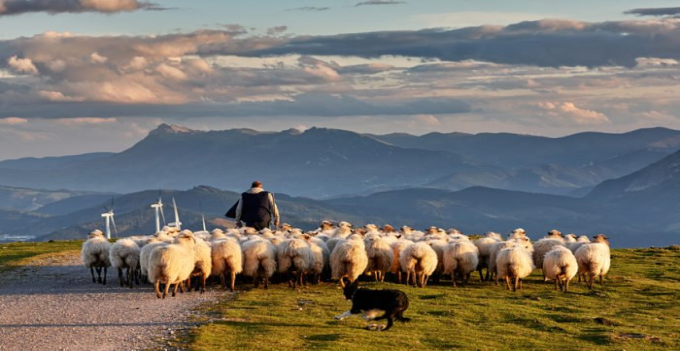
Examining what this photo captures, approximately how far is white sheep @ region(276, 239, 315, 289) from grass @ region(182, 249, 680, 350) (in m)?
0.69

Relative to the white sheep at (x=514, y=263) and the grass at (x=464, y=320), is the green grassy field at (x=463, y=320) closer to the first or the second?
the grass at (x=464, y=320)

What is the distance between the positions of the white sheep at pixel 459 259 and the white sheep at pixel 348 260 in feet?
12.2

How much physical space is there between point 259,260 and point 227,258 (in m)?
1.15

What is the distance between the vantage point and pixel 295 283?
28.8 meters

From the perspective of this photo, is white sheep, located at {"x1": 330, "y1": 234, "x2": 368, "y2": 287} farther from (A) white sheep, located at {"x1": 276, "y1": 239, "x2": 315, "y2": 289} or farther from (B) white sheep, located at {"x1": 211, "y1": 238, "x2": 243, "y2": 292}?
(B) white sheep, located at {"x1": 211, "y1": 238, "x2": 243, "y2": 292}

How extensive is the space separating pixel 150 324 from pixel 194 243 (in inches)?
285

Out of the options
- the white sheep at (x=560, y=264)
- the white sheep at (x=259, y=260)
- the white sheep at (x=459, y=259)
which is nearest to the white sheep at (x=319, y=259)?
the white sheep at (x=259, y=260)

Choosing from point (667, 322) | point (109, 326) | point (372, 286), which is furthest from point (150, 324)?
point (667, 322)

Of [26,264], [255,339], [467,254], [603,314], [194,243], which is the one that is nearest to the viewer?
[255,339]

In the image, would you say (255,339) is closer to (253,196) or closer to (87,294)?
(87,294)

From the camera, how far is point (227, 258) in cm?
2825

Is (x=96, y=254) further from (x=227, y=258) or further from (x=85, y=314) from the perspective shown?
(x=85, y=314)

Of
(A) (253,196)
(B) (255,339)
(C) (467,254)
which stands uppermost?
(A) (253,196)

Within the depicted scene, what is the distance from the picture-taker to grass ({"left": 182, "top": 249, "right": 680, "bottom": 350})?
19.8m
